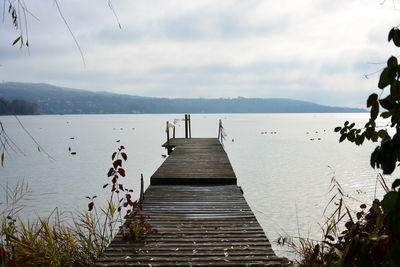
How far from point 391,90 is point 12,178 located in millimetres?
31717

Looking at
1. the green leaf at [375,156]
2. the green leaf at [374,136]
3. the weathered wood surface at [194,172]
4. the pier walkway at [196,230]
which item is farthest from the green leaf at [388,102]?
the weathered wood surface at [194,172]

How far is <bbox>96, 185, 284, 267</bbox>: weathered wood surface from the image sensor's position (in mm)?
4570

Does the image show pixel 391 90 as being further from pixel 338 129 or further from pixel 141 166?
pixel 141 166

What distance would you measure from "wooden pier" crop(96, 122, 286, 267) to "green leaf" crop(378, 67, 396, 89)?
3.64m

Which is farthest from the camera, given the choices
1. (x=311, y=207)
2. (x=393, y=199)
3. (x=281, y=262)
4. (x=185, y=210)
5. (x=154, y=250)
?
(x=311, y=207)

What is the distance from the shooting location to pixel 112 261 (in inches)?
179

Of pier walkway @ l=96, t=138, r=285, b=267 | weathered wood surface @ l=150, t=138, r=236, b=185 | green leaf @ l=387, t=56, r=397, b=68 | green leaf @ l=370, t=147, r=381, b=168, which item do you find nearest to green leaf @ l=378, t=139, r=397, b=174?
green leaf @ l=370, t=147, r=381, b=168

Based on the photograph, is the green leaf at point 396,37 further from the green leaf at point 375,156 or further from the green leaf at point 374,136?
the green leaf at point 374,136

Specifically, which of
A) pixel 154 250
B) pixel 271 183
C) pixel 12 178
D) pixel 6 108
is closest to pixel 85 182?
pixel 12 178

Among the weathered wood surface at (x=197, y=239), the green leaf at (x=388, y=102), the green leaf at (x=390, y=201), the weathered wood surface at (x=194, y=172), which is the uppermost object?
the green leaf at (x=388, y=102)

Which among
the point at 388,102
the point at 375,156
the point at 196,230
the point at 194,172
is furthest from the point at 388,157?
the point at 194,172

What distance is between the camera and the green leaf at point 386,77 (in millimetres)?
1206

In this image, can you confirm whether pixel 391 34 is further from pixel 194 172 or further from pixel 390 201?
pixel 194 172

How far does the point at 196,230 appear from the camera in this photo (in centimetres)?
579
